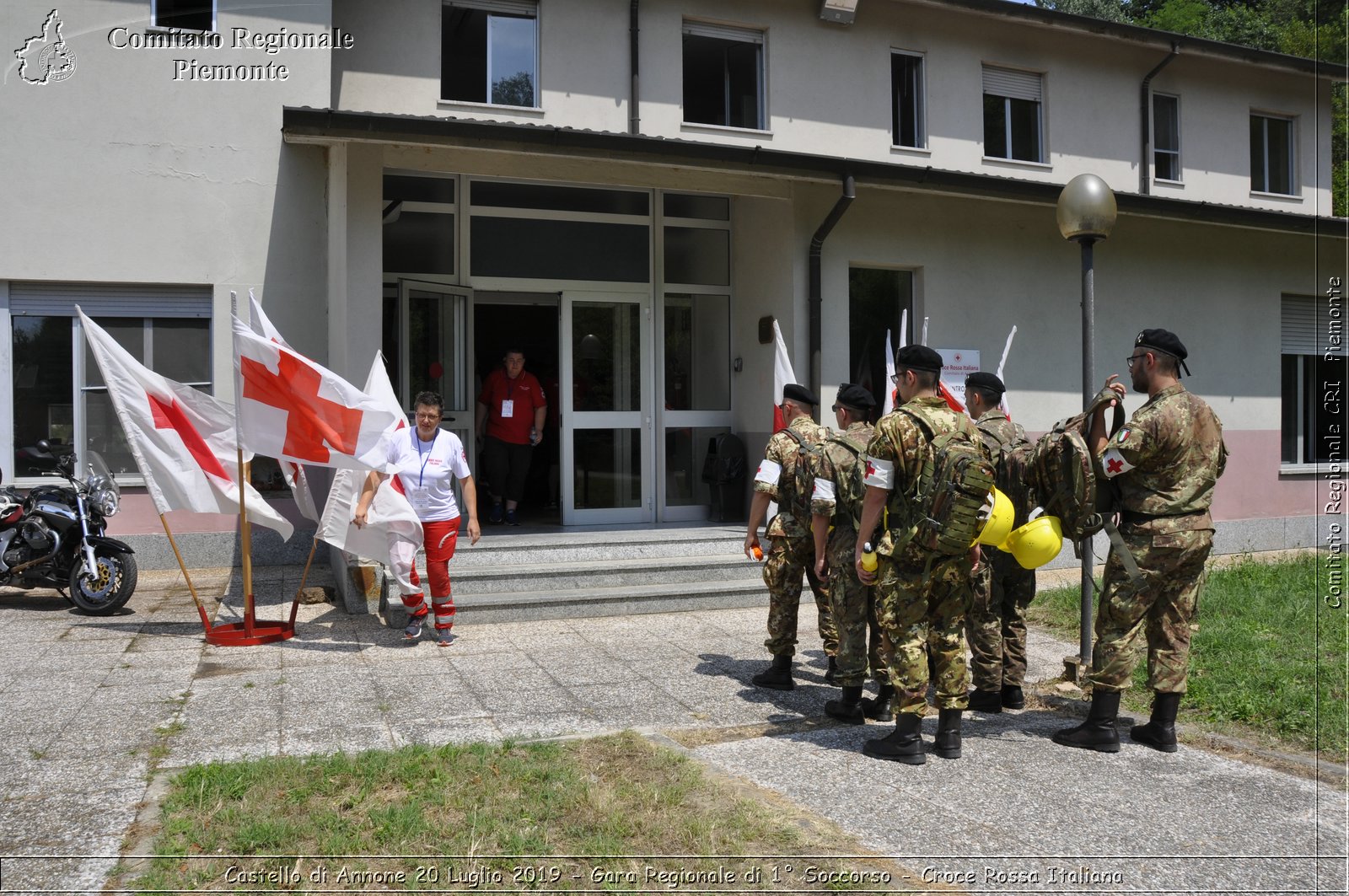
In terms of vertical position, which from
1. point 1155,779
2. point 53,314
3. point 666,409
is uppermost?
point 53,314

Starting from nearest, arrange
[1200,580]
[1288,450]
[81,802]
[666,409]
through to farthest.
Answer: [81,802] < [1200,580] < [666,409] < [1288,450]

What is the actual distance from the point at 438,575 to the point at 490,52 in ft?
23.5

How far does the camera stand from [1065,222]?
7.09 m

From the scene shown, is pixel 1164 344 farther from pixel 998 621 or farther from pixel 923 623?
pixel 923 623

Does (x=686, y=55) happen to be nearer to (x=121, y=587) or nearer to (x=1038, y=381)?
(x=1038, y=381)

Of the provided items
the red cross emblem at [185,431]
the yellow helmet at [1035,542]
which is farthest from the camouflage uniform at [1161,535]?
the red cross emblem at [185,431]

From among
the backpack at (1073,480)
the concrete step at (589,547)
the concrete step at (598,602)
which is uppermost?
the backpack at (1073,480)

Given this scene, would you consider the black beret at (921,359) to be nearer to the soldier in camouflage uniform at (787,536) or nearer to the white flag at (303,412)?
the soldier in camouflage uniform at (787,536)

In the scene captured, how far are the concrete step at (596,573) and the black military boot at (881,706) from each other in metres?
2.86

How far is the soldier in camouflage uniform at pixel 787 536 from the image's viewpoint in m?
6.63

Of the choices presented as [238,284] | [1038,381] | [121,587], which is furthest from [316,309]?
[1038,381]

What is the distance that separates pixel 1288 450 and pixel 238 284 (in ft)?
47.4

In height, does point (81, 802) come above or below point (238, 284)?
below

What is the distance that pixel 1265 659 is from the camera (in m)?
7.03
